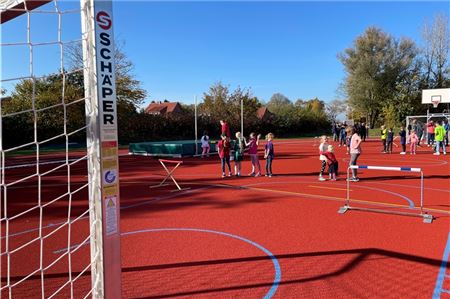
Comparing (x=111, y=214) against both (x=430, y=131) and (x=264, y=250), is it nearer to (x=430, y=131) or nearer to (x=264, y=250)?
(x=264, y=250)

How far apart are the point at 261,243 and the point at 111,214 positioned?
12.1 feet

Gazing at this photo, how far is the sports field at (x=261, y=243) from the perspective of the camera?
4.24m

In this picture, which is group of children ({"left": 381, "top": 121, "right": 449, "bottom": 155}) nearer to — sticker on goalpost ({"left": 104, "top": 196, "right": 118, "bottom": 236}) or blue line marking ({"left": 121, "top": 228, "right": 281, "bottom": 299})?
blue line marking ({"left": 121, "top": 228, "right": 281, "bottom": 299})

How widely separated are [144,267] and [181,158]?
15.3 meters

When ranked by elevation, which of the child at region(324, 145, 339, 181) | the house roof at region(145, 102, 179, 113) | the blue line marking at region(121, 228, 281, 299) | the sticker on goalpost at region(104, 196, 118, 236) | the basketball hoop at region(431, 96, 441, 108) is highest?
the house roof at region(145, 102, 179, 113)

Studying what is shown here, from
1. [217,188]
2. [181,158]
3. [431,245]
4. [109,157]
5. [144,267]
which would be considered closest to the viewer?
[109,157]

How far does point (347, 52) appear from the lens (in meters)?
48.8

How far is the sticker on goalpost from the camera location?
8.17 feet

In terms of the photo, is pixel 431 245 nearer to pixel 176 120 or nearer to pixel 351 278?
pixel 351 278

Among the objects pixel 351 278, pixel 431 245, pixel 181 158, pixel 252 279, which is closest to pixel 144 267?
pixel 252 279

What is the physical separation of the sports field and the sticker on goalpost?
1.87 meters

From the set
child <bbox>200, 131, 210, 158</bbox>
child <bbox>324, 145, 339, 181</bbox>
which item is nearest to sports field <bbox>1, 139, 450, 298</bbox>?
child <bbox>324, 145, 339, 181</bbox>

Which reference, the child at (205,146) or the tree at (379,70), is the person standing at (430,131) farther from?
the tree at (379,70)

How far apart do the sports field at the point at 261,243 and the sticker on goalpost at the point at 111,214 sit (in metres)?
1.87
